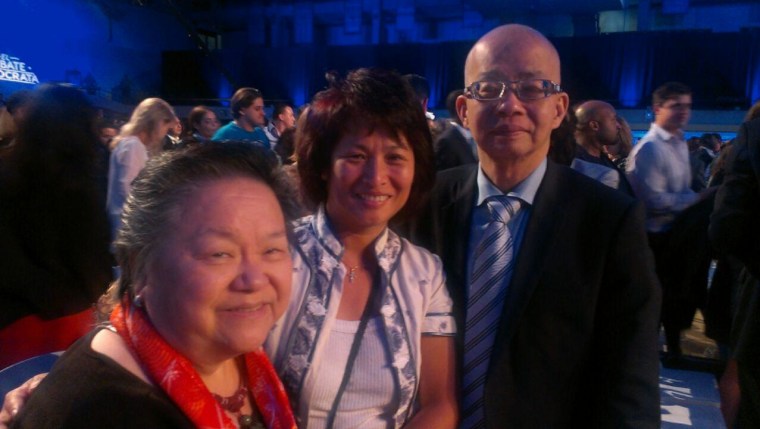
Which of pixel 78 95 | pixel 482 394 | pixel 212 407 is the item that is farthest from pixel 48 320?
pixel 482 394

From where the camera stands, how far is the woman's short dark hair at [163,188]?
36.5 inches

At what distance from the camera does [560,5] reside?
1551cm

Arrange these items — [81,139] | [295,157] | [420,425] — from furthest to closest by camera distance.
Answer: [81,139], [295,157], [420,425]

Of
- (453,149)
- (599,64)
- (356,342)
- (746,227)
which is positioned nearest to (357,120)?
→ (356,342)

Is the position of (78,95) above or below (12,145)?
above

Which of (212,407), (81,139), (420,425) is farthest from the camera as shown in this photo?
(81,139)

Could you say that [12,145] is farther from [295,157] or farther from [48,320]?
[295,157]

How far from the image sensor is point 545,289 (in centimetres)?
125

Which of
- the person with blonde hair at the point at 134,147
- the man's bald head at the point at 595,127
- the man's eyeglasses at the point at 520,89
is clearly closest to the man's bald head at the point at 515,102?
the man's eyeglasses at the point at 520,89

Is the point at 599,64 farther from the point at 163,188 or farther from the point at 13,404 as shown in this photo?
the point at 13,404

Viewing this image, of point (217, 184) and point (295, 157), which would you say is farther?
point (295, 157)

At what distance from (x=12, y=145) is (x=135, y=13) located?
63.9 ft

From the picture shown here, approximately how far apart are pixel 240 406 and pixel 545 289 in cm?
67

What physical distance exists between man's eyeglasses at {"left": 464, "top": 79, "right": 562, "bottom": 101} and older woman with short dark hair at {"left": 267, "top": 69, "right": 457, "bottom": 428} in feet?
0.66
